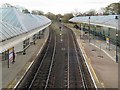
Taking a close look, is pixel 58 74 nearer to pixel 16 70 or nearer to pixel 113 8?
pixel 16 70

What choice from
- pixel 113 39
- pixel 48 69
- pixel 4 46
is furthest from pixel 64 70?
pixel 113 39

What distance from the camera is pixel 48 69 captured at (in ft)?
94.1

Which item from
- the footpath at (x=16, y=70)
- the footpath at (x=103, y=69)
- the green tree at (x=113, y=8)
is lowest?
the footpath at (x=103, y=69)

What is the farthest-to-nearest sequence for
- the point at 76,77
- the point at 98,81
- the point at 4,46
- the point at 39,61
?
the point at 39,61 → the point at 76,77 → the point at 98,81 → the point at 4,46

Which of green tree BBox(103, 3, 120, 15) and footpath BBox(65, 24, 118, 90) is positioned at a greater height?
green tree BBox(103, 3, 120, 15)

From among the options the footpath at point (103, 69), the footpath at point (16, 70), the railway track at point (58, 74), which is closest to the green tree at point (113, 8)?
the footpath at point (103, 69)

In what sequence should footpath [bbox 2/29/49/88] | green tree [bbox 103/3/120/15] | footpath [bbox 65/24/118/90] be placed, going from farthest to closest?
green tree [bbox 103/3/120/15]
footpath [bbox 65/24/118/90]
footpath [bbox 2/29/49/88]

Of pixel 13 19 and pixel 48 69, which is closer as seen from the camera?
pixel 48 69

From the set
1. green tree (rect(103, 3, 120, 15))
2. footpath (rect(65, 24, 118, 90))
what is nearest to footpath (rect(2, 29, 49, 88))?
footpath (rect(65, 24, 118, 90))

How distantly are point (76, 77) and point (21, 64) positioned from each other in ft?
26.8

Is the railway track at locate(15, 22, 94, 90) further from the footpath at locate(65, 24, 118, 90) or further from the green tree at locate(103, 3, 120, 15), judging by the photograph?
the green tree at locate(103, 3, 120, 15)

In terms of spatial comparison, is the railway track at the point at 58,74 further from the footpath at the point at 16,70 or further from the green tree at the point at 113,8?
the green tree at the point at 113,8

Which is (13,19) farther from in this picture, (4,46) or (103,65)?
(4,46)

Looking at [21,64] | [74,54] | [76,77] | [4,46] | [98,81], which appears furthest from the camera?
[74,54]
